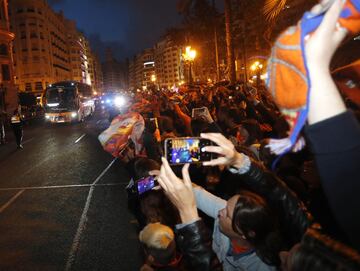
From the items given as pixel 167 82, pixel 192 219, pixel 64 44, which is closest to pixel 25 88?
pixel 64 44

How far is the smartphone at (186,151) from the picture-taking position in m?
2.25

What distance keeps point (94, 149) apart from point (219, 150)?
39.4ft

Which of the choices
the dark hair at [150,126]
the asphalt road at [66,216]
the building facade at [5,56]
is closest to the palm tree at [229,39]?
the asphalt road at [66,216]

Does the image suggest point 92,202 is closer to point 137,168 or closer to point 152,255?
point 137,168

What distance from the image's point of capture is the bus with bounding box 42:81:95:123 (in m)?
24.2

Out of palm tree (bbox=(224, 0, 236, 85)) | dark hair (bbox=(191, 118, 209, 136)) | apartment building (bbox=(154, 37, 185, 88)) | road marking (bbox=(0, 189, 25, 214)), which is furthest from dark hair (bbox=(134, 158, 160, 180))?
apartment building (bbox=(154, 37, 185, 88))

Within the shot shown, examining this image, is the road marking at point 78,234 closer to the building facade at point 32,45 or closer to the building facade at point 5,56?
the building facade at point 5,56

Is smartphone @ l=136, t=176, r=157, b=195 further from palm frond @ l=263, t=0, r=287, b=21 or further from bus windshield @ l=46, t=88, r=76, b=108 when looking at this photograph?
bus windshield @ l=46, t=88, r=76, b=108

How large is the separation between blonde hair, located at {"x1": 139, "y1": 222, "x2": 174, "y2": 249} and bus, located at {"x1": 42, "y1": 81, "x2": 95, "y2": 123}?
2298 centimetres

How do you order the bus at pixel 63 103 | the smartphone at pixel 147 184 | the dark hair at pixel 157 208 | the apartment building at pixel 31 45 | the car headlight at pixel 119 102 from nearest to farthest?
1. the smartphone at pixel 147 184
2. the dark hair at pixel 157 208
3. the car headlight at pixel 119 102
4. the bus at pixel 63 103
5. the apartment building at pixel 31 45

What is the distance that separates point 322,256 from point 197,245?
2.84 ft

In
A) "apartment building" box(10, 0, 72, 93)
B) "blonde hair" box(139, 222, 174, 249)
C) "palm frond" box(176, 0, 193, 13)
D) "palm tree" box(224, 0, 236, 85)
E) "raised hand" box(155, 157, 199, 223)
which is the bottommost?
"blonde hair" box(139, 222, 174, 249)

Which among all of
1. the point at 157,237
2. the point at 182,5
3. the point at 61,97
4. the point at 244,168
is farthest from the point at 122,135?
the point at 61,97

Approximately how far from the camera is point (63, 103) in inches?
984
